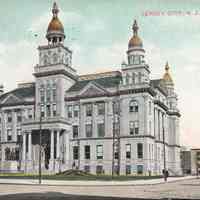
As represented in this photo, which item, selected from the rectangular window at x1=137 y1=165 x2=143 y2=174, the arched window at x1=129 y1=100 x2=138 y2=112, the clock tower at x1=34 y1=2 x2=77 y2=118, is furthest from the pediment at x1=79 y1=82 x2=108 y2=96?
the rectangular window at x1=137 y1=165 x2=143 y2=174

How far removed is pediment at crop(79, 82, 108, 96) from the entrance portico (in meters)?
6.09

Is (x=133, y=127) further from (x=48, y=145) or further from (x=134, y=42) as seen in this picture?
(x=48, y=145)

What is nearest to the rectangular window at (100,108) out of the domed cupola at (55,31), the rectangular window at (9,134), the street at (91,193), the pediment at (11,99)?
the domed cupola at (55,31)

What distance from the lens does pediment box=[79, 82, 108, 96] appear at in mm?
69000

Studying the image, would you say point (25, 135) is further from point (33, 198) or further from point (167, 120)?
point (33, 198)

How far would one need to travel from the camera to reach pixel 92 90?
6988 centimetres

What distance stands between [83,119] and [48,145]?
7191mm

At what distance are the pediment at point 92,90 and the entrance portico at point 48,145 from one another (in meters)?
6.09

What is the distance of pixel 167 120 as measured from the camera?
84.5 metres

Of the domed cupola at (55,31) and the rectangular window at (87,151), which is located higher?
the domed cupola at (55,31)

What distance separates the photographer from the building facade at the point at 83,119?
6581cm

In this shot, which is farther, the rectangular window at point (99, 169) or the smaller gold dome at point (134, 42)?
the smaller gold dome at point (134, 42)

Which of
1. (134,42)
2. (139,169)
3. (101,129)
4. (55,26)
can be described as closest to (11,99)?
(55,26)

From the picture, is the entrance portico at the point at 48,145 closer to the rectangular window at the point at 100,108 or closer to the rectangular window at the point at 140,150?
the rectangular window at the point at 100,108
